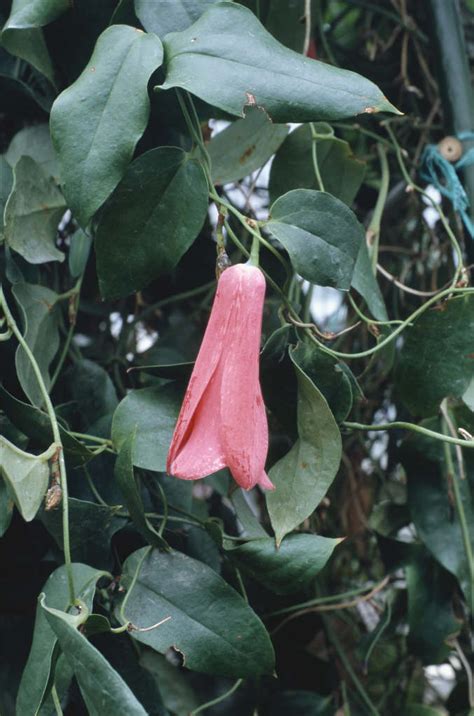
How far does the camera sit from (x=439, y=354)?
603 millimetres

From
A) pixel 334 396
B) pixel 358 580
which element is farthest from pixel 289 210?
pixel 358 580

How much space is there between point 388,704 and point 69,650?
555 millimetres

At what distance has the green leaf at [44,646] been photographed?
467mm

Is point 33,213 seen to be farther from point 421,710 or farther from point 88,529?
point 421,710

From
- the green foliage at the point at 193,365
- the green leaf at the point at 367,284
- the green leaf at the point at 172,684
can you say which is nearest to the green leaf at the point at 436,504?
the green foliage at the point at 193,365

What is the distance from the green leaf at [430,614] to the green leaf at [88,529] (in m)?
0.25

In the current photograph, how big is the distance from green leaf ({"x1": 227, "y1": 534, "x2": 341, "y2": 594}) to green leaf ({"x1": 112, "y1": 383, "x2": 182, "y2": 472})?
0.26ft

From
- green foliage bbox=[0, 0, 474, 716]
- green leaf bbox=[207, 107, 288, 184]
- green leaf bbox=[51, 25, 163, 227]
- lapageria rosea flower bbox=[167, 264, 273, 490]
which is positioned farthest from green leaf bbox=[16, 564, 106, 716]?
green leaf bbox=[207, 107, 288, 184]

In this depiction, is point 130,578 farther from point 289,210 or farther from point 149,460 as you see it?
point 289,210

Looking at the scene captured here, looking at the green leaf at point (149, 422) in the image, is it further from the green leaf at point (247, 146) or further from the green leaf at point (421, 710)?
the green leaf at point (421, 710)

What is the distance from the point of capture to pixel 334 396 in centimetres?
55

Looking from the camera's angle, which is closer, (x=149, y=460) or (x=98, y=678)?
(x=98, y=678)

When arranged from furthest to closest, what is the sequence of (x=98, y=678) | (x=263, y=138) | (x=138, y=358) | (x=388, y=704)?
(x=388, y=704)
(x=138, y=358)
(x=263, y=138)
(x=98, y=678)

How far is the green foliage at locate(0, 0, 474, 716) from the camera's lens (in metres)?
0.47
